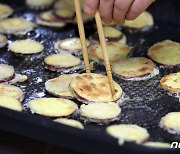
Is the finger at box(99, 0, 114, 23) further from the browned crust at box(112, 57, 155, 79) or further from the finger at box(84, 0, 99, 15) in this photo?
the browned crust at box(112, 57, 155, 79)

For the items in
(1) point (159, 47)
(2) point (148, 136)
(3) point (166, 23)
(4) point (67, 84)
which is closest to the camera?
(2) point (148, 136)

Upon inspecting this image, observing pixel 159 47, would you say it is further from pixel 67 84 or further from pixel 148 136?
pixel 148 136

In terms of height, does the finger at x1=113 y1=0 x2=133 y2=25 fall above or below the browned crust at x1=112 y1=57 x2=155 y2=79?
above

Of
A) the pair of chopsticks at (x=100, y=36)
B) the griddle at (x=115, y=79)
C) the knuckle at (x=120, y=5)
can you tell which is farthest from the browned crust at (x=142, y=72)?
the knuckle at (x=120, y=5)

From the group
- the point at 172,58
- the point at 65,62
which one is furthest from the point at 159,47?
the point at 65,62

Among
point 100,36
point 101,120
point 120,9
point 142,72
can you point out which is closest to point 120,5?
point 120,9

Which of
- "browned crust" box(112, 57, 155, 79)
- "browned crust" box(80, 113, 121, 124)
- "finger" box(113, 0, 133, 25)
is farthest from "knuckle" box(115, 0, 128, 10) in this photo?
"browned crust" box(80, 113, 121, 124)

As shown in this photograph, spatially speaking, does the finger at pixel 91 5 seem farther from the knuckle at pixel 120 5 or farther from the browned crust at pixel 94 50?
the browned crust at pixel 94 50
